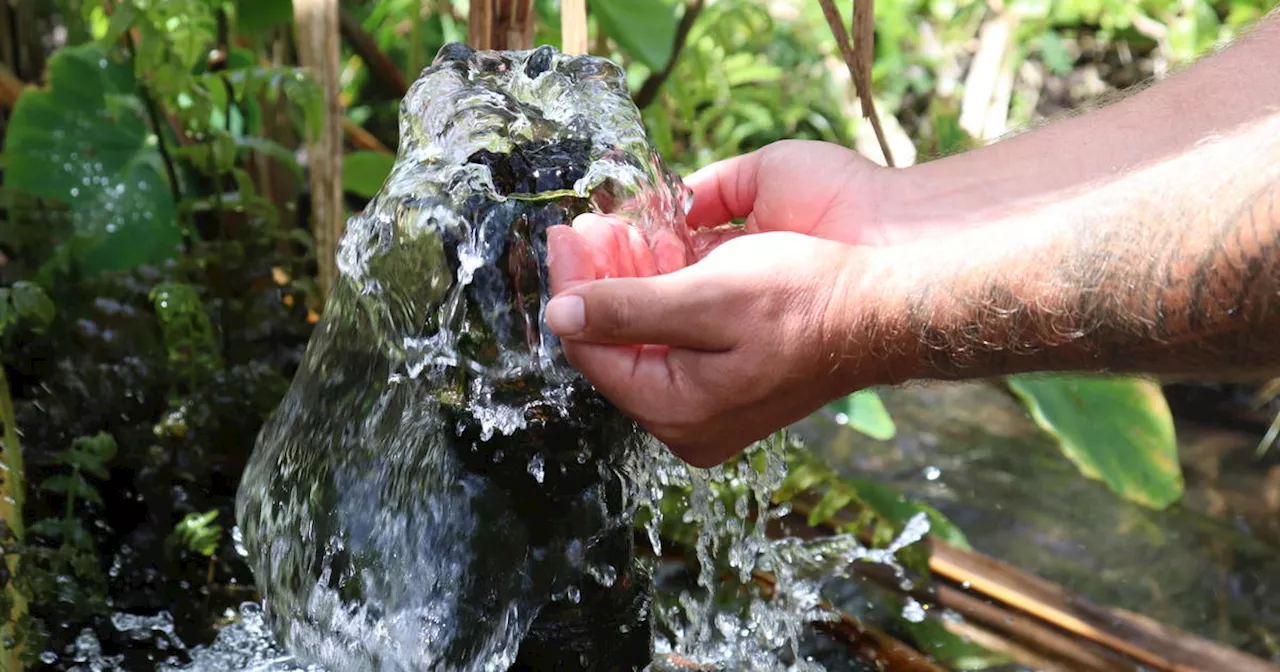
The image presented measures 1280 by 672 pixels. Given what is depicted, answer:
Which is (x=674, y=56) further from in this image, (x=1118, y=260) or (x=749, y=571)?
(x=1118, y=260)

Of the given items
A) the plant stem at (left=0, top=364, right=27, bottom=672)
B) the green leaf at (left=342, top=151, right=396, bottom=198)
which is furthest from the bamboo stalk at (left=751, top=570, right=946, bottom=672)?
the green leaf at (left=342, top=151, right=396, bottom=198)

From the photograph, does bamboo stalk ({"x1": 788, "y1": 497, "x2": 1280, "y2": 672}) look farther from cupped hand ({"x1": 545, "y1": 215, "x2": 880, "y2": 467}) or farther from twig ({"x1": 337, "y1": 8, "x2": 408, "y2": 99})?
twig ({"x1": 337, "y1": 8, "x2": 408, "y2": 99})

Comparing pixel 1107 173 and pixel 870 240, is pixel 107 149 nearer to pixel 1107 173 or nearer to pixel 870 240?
pixel 870 240

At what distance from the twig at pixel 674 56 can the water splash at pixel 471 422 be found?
87 cm

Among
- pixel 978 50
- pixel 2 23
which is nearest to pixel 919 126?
pixel 978 50

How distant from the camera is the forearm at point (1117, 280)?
92 centimetres

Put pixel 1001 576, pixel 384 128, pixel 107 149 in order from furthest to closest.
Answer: pixel 384 128 → pixel 107 149 → pixel 1001 576

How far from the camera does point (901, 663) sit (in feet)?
5.04

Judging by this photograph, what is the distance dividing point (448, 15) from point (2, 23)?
97 centimetres

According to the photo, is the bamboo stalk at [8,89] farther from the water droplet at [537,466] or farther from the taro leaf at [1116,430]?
the taro leaf at [1116,430]

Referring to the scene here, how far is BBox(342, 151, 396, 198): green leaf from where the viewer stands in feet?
6.95

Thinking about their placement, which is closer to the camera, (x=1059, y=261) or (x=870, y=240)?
(x=1059, y=261)

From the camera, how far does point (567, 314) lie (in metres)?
1.00

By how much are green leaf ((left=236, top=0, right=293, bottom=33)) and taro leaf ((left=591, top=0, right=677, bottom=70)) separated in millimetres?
526
